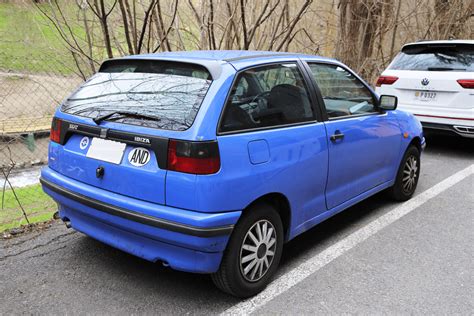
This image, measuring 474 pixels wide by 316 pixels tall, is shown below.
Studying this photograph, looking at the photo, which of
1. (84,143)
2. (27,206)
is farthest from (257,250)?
(27,206)

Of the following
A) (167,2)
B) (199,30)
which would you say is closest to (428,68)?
(199,30)

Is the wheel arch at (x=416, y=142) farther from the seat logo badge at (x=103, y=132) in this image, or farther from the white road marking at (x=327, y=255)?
the seat logo badge at (x=103, y=132)

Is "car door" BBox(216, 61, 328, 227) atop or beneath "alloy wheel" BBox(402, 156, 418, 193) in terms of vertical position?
atop

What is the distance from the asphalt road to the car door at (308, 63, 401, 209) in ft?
1.62

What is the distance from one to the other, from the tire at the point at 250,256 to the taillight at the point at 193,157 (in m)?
0.48

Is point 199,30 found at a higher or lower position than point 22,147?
higher

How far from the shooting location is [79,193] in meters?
3.00

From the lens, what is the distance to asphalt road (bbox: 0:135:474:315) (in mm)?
2885

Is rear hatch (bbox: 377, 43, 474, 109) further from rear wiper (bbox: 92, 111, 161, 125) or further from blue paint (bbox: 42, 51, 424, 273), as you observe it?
rear wiper (bbox: 92, 111, 161, 125)

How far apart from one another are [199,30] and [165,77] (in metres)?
4.69

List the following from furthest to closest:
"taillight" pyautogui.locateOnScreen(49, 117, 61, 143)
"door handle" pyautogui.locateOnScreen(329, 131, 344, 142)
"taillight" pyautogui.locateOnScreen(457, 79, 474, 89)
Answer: "taillight" pyautogui.locateOnScreen(457, 79, 474, 89), "door handle" pyautogui.locateOnScreen(329, 131, 344, 142), "taillight" pyautogui.locateOnScreen(49, 117, 61, 143)

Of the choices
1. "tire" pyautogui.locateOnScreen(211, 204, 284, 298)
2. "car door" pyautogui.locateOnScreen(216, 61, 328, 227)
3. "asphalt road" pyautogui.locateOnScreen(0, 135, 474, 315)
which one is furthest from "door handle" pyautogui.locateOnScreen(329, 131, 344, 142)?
"asphalt road" pyautogui.locateOnScreen(0, 135, 474, 315)

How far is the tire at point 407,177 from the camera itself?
4.78 meters

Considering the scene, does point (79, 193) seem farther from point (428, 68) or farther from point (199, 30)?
point (428, 68)
